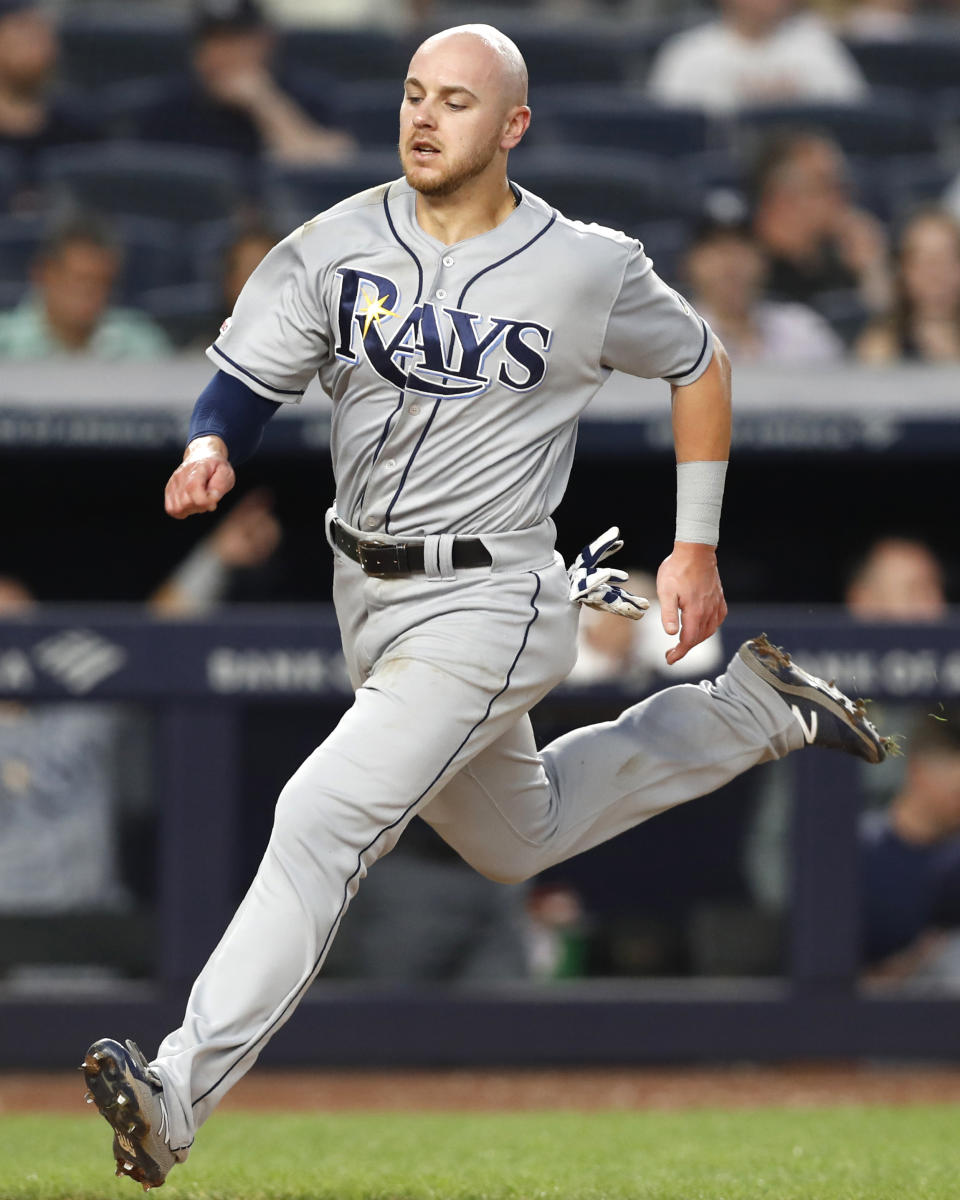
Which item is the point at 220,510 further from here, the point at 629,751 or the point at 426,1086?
the point at 629,751

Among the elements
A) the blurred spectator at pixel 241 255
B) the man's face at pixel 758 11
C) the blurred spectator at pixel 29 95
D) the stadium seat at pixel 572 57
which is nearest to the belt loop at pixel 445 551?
the blurred spectator at pixel 241 255

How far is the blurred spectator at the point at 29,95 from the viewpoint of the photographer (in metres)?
6.68

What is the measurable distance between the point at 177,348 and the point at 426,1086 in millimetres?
2437

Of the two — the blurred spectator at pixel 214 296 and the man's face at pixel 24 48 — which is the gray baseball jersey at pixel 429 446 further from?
the man's face at pixel 24 48

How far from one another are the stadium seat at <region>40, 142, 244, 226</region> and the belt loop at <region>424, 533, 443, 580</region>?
4.32 meters

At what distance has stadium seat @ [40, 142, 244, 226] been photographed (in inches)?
269

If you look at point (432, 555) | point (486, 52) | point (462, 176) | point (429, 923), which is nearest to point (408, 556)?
point (432, 555)

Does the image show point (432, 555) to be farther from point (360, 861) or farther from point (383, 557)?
point (360, 861)

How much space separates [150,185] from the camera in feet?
22.6

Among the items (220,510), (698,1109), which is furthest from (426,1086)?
(220,510)

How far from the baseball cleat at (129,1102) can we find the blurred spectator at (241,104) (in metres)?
4.97

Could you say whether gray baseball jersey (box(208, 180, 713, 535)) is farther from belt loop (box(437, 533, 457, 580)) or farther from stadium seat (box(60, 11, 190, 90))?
stadium seat (box(60, 11, 190, 90))

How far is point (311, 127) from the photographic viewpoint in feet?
23.5

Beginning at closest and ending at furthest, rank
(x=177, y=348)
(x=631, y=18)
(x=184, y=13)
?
(x=177, y=348), (x=184, y=13), (x=631, y=18)
